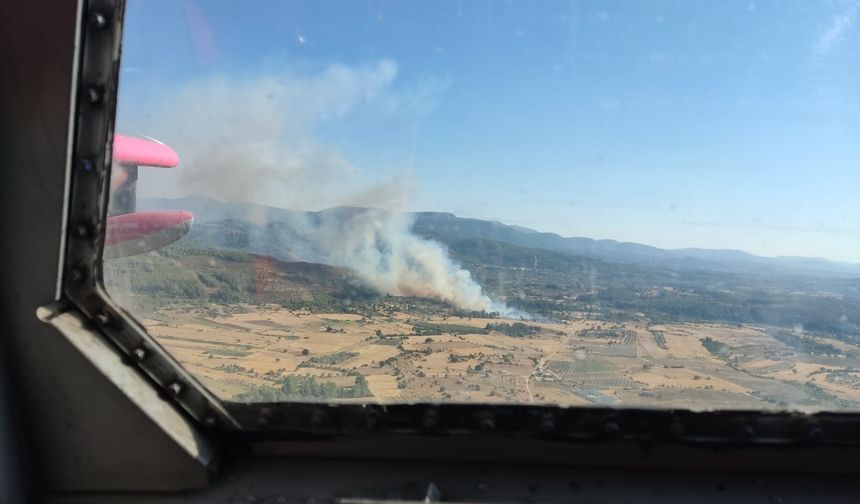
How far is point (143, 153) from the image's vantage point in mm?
2203

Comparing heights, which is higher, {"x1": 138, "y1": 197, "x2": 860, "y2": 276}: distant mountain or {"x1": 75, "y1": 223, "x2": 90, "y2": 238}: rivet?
{"x1": 138, "y1": 197, "x2": 860, "y2": 276}: distant mountain

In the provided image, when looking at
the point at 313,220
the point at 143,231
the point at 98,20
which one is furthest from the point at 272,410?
the point at 98,20

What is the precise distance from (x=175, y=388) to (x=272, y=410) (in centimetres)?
32

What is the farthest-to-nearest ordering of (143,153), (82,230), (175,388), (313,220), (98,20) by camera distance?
(313,220)
(143,153)
(175,388)
(82,230)
(98,20)

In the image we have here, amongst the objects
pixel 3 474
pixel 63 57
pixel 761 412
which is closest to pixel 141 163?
pixel 63 57

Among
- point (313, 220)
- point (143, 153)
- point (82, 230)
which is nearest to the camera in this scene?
point (82, 230)

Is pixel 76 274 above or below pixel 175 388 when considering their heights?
above

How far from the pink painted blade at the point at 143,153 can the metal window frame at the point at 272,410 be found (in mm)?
157

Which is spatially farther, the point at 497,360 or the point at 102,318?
the point at 497,360

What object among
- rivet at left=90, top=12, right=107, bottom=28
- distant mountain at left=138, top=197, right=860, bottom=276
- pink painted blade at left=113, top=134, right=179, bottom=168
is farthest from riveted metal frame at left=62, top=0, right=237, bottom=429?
distant mountain at left=138, top=197, right=860, bottom=276

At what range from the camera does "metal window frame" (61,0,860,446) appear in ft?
5.84

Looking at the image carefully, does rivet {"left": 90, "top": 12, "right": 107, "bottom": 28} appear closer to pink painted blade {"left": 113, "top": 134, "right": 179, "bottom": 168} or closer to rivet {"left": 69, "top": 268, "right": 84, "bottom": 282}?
pink painted blade {"left": 113, "top": 134, "right": 179, "bottom": 168}

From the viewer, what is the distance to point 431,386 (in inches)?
81.7

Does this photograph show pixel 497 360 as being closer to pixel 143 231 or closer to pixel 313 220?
pixel 313 220
